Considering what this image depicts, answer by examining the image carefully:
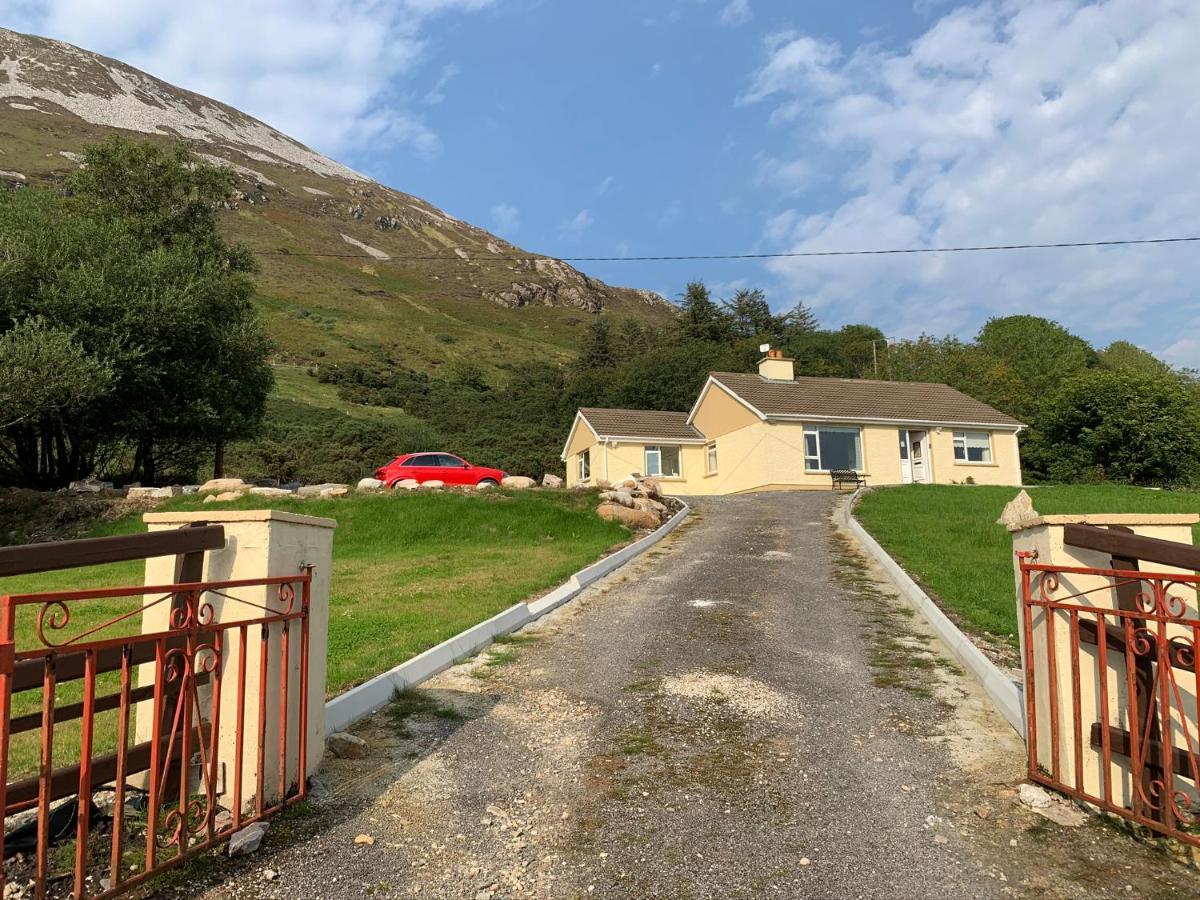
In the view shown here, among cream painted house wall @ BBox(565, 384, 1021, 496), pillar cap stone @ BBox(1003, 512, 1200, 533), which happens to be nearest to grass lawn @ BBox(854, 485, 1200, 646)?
pillar cap stone @ BBox(1003, 512, 1200, 533)

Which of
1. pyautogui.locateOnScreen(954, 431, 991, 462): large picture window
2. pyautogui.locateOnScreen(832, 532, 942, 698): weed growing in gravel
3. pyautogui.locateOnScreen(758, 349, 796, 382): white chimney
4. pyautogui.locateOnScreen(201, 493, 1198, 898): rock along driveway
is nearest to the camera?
pyautogui.locateOnScreen(201, 493, 1198, 898): rock along driveway

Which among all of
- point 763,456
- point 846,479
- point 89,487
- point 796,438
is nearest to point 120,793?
point 89,487

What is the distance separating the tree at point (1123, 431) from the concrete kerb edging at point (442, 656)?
4049 cm

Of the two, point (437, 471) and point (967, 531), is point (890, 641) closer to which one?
point (967, 531)

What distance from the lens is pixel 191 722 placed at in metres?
3.71

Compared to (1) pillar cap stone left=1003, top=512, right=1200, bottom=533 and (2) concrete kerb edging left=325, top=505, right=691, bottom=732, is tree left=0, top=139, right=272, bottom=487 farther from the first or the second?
(1) pillar cap stone left=1003, top=512, right=1200, bottom=533

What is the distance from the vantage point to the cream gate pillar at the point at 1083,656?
395 centimetres

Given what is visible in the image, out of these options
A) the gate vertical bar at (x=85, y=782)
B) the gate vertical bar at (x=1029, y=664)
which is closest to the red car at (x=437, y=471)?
the gate vertical bar at (x=1029, y=664)

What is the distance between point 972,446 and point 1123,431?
542 inches

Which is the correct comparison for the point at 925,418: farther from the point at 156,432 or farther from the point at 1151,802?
the point at 1151,802

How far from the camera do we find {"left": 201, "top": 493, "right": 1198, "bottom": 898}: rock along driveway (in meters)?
3.34

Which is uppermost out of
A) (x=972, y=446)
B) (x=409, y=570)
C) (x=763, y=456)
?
(x=972, y=446)

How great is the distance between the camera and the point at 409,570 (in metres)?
12.6

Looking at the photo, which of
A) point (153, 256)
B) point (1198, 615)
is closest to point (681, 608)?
point (1198, 615)
